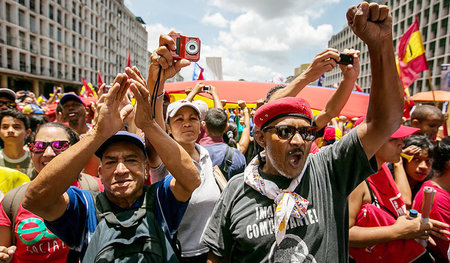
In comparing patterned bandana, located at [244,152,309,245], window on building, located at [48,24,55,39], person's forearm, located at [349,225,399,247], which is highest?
window on building, located at [48,24,55,39]

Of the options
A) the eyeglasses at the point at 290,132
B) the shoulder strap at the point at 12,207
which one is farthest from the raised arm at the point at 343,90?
the shoulder strap at the point at 12,207

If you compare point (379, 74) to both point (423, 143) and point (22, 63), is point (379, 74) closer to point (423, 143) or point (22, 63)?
point (423, 143)

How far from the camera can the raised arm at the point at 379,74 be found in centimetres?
123

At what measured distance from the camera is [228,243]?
1.54 meters

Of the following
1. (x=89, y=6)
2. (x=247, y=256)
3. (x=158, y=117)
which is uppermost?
(x=89, y=6)

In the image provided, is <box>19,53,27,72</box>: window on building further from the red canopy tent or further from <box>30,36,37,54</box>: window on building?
the red canopy tent

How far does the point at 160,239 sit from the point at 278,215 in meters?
0.65

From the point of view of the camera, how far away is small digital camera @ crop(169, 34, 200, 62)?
1.60 meters

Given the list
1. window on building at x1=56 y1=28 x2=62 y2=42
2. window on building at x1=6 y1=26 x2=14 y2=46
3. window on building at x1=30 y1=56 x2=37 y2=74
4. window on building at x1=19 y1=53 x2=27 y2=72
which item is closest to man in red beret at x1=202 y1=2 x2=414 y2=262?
window on building at x1=6 y1=26 x2=14 y2=46

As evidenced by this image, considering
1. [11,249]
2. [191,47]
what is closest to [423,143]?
[191,47]

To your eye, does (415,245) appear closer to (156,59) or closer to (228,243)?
(228,243)

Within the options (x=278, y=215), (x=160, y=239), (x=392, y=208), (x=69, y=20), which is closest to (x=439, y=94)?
(x=392, y=208)

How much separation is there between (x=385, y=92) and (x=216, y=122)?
2.08m

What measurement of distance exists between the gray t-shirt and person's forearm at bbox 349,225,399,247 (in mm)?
492
